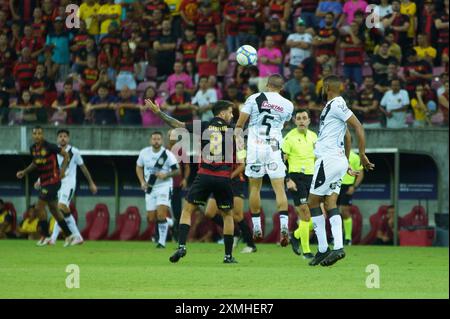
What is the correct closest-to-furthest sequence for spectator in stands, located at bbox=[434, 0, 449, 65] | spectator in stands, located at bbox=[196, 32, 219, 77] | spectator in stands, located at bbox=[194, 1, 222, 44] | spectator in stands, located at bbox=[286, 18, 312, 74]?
1. spectator in stands, located at bbox=[434, 0, 449, 65]
2. spectator in stands, located at bbox=[286, 18, 312, 74]
3. spectator in stands, located at bbox=[196, 32, 219, 77]
4. spectator in stands, located at bbox=[194, 1, 222, 44]

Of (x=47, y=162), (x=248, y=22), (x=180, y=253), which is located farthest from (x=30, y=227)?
(x=180, y=253)

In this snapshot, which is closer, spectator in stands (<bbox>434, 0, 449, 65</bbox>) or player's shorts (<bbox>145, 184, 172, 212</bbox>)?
player's shorts (<bbox>145, 184, 172, 212</bbox>)

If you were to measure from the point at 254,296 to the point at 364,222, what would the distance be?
563 inches

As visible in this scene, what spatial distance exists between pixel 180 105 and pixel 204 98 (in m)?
0.67

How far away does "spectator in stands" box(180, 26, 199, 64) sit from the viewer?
96.0 ft

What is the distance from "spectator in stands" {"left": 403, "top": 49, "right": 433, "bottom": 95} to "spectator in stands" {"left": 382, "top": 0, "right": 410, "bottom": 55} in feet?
2.69

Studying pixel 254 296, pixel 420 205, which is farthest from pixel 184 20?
pixel 254 296

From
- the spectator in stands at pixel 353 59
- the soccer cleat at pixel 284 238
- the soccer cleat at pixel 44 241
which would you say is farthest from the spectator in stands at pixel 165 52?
the soccer cleat at pixel 284 238

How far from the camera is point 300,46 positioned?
2778 centimetres

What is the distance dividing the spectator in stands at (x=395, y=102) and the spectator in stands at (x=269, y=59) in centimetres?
296

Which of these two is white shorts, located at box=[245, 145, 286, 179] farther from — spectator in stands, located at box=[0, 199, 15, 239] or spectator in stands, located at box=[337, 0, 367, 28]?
spectator in stands, located at box=[0, 199, 15, 239]

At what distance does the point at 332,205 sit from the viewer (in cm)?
1595

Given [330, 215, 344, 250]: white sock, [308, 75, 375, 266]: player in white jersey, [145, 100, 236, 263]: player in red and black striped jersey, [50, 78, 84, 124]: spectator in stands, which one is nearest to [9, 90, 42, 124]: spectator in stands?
[50, 78, 84, 124]: spectator in stands

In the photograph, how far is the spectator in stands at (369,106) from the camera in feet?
84.6
